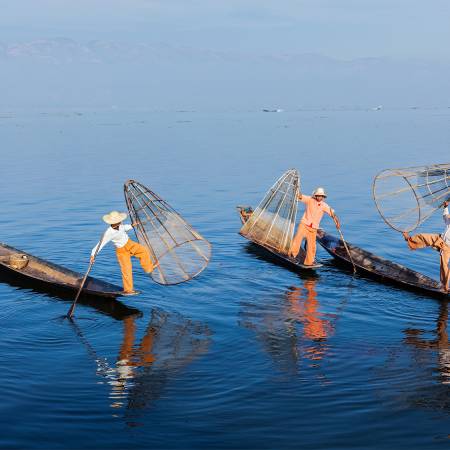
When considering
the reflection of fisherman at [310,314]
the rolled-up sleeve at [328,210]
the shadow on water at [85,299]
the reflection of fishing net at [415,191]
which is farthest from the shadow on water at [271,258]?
the shadow on water at [85,299]

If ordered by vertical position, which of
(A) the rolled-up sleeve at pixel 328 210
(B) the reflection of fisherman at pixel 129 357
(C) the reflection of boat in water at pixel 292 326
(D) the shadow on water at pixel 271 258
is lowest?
(B) the reflection of fisherman at pixel 129 357

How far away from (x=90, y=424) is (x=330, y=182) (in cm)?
2648

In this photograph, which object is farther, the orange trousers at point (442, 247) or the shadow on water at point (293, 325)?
the orange trousers at point (442, 247)

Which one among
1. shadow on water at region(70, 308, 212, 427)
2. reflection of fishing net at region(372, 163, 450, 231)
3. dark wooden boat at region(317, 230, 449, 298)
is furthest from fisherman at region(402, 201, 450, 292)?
shadow on water at region(70, 308, 212, 427)

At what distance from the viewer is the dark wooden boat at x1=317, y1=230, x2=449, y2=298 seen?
14891 millimetres

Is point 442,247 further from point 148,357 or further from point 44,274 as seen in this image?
point 44,274

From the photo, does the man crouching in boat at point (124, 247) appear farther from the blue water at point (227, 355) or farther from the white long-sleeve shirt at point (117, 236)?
the blue water at point (227, 355)

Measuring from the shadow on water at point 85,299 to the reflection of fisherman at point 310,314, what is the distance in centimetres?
345

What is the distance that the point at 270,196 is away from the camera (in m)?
18.7

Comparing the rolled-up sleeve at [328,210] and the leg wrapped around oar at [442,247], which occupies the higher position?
the rolled-up sleeve at [328,210]

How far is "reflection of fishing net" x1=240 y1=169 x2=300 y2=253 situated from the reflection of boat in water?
2812mm

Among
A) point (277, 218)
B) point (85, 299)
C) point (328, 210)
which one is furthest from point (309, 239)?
point (85, 299)

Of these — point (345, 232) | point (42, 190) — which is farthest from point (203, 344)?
point (42, 190)

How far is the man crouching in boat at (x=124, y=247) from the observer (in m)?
12.9
